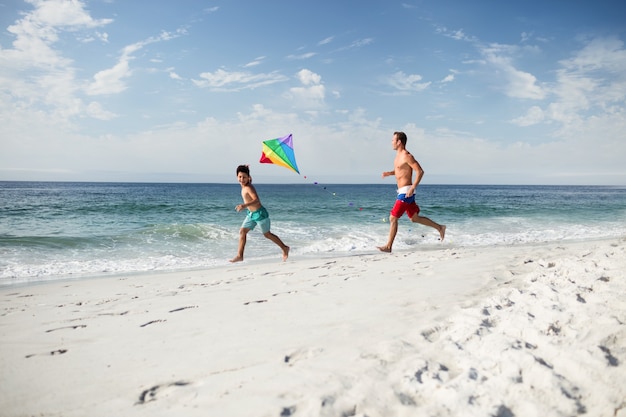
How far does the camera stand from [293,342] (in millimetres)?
2771

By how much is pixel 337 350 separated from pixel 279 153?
21.3 feet

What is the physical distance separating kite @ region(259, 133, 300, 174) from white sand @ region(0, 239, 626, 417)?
179 inches

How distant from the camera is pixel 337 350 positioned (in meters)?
2.58

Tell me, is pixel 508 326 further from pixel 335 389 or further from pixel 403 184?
pixel 403 184

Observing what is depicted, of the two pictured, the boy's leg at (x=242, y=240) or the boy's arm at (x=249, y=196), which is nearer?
the boy's arm at (x=249, y=196)

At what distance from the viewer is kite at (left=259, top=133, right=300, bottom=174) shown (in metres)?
8.49

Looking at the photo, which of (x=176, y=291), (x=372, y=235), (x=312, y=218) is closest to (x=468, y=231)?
(x=372, y=235)

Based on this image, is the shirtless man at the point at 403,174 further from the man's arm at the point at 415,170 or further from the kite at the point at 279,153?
the kite at the point at 279,153

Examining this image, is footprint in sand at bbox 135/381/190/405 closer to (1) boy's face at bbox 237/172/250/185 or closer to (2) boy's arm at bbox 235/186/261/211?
(2) boy's arm at bbox 235/186/261/211

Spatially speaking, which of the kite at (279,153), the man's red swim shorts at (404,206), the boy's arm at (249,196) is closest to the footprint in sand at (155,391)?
the boy's arm at (249,196)

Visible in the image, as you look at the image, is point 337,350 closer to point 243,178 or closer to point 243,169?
point 243,178

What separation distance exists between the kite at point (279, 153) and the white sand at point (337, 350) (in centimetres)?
454

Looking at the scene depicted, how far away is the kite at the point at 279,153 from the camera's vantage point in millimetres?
8492

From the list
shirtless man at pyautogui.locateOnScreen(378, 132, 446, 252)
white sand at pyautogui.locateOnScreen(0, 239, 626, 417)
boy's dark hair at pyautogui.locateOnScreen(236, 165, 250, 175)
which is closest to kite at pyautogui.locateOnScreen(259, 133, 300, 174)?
boy's dark hair at pyautogui.locateOnScreen(236, 165, 250, 175)
